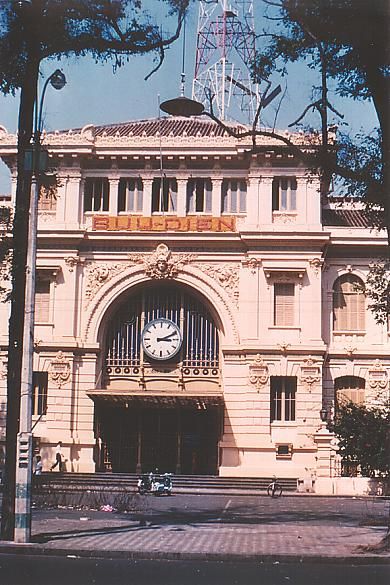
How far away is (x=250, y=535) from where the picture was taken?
20.0 meters

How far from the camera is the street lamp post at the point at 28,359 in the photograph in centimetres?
1756

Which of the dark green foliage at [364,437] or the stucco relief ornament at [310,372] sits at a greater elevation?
the stucco relief ornament at [310,372]

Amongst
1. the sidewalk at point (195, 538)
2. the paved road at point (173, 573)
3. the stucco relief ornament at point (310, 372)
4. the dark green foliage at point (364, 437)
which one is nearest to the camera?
the paved road at point (173, 573)

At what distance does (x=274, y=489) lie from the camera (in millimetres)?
35344

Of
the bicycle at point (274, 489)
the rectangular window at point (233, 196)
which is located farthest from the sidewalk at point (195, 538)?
the rectangular window at point (233, 196)

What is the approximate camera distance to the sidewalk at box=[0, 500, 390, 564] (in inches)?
638

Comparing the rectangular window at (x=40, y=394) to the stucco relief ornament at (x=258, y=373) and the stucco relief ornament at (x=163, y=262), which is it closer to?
the stucco relief ornament at (x=163, y=262)

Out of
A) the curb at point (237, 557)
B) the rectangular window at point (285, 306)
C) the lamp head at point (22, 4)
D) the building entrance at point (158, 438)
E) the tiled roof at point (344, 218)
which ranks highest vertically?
the tiled roof at point (344, 218)

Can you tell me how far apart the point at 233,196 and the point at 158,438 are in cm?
1077

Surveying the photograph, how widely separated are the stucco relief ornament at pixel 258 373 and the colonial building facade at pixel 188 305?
0.18 feet

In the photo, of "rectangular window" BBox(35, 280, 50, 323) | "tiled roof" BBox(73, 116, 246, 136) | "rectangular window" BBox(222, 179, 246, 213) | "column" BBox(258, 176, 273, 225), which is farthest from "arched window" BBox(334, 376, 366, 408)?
"rectangular window" BBox(35, 280, 50, 323)

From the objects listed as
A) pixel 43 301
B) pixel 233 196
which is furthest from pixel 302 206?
pixel 43 301

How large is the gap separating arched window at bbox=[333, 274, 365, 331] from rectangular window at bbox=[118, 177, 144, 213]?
9168mm

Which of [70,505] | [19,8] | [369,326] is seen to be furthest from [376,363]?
[19,8]
